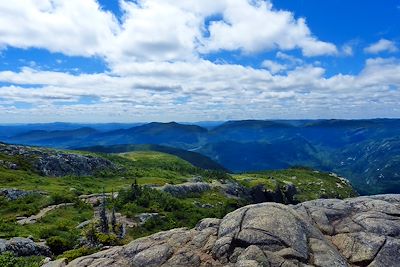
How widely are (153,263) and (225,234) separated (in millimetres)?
5600

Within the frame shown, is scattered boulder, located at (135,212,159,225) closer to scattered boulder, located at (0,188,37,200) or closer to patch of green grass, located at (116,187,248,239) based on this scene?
patch of green grass, located at (116,187,248,239)

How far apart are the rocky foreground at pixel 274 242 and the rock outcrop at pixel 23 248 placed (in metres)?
16.4

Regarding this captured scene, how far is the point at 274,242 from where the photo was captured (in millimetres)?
25125

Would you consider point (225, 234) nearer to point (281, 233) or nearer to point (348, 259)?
point (281, 233)

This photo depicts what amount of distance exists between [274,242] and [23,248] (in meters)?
29.8

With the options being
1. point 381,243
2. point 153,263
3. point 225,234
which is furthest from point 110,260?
point 381,243

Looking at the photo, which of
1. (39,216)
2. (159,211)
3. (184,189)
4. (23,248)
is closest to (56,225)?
(39,216)

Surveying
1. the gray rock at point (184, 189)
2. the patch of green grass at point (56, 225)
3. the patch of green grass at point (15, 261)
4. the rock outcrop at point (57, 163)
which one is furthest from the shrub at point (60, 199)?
the rock outcrop at point (57, 163)

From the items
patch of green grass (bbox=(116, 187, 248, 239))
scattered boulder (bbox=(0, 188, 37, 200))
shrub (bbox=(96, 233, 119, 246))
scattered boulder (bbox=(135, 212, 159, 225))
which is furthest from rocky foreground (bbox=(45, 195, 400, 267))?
scattered boulder (bbox=(0, 188, 37, 200))

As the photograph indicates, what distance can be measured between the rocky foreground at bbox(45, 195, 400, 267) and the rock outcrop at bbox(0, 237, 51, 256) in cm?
1635

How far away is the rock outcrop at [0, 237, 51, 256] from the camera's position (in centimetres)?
4028

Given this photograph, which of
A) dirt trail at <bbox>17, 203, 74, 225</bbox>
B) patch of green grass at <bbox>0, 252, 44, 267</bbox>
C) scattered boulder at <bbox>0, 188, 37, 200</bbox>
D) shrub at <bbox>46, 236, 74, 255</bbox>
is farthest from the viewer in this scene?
scattered boulder at <bbox>0, 188, 37, 200</bbox>

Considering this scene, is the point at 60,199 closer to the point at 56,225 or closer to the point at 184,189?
the point at 56,225

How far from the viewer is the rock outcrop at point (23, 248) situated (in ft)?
132
